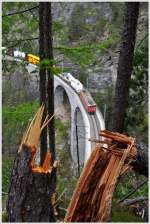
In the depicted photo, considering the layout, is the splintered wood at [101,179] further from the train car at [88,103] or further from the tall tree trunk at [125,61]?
the train car at [88,103]

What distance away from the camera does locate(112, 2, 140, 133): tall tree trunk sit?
4621mm

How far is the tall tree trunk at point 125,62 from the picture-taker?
4.62 metres

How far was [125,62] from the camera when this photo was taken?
4742 mm

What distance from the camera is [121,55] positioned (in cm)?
477

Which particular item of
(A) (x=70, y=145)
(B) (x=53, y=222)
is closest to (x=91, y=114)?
(A) (x=70, y=145)

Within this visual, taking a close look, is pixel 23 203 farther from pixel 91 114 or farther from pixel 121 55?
pixel 91 114

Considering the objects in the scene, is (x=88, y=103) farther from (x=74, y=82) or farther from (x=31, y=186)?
(x=31, y=186)

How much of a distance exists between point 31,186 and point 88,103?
80.5 feet

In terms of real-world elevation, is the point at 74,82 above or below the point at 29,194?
above

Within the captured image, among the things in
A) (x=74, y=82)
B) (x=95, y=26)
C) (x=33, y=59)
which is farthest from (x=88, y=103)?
(x=33, y=59)

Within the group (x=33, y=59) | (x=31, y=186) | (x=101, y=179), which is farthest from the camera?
(x=33, y=59)

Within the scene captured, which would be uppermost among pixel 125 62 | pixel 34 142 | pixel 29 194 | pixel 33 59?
pixel 33 59

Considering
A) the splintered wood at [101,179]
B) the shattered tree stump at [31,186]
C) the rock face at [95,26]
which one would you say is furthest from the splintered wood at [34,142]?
the rock face at [95,26]

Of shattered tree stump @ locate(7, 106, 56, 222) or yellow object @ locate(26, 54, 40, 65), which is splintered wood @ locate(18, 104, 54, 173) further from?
yellow object @ locate(26, 54, 40, 65)
